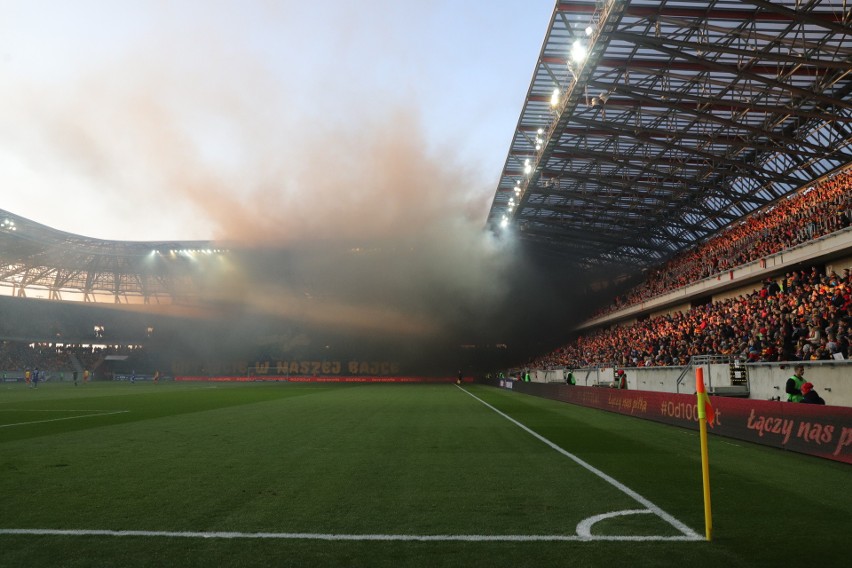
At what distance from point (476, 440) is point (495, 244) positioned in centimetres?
4908

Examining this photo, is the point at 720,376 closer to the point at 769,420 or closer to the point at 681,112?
the point at 769,420

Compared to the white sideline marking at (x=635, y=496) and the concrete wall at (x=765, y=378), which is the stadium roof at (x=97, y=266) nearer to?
the concrete wall at (x=765, y=378)

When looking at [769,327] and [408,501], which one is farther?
[769,327]

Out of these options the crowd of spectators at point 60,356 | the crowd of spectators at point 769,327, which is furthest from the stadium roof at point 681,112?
the crowd of spectators at point 60,356

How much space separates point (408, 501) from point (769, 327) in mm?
20399

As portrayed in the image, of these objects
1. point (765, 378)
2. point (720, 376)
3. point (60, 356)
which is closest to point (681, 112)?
point (720, 376)

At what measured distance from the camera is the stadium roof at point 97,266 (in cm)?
6291

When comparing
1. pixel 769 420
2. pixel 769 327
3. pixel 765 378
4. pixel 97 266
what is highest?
pixel 97 266

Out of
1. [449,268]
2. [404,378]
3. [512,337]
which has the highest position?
[449,268]

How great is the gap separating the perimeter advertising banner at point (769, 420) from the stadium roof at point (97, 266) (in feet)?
198

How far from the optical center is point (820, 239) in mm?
23828

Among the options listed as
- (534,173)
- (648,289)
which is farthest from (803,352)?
(648,289)

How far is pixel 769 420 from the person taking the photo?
40.1 feet

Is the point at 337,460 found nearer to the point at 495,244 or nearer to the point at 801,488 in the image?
the point at 801,488
